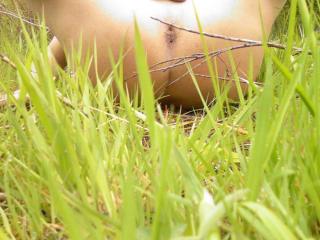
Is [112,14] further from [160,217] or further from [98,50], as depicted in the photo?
[160,217]

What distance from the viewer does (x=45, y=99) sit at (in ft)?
1.45

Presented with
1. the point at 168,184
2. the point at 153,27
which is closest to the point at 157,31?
the point at 153,27

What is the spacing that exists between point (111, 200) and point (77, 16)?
0.60 m

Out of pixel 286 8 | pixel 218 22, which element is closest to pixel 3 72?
pixel 218 22

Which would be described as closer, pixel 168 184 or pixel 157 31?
pixel 168 184

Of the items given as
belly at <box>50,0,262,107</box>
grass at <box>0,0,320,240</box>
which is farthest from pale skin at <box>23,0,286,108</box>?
grass at <box>0,0,320,240</box>

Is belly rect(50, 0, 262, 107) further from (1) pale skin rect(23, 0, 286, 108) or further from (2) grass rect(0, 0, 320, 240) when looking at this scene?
(2) grass rect(0, 0, 320, 240)

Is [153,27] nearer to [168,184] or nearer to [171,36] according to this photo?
[171,36]

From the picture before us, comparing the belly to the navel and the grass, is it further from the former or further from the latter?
the grass

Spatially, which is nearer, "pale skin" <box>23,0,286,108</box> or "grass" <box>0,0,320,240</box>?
"grass" <box>0,0,320,240</box>

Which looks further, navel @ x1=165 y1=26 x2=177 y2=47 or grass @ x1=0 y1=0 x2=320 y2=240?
navel @ x1=165 y1=26 x2=177 y2=47

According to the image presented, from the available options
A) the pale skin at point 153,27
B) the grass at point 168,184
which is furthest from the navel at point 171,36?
the grass at point 168,184

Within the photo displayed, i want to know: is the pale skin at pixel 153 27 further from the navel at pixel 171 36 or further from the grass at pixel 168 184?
the grass at pixel 168 184

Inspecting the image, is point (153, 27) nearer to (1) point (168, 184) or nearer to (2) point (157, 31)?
(2) point (157, 31)
